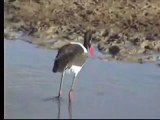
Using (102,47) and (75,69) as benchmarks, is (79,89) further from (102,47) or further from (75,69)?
(102,47)

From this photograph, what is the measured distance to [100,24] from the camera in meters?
2.01

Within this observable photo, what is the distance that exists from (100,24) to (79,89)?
30 cm

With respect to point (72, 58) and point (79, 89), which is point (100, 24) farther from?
point (79, 89)

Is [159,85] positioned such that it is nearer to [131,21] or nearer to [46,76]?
[131,21]

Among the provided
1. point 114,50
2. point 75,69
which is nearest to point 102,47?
point 114,50

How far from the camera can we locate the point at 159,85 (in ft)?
6.46

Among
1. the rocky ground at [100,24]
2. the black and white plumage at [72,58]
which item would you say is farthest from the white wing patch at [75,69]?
the rocky ground at [100,24]

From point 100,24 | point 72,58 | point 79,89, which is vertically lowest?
point 79,89

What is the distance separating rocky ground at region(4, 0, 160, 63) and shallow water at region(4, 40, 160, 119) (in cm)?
6

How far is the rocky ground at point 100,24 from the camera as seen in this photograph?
2.00m

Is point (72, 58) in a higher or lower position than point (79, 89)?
higher

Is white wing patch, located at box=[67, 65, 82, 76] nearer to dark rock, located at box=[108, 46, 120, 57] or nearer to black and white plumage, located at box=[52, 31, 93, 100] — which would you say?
black and white plumage, located at box=[52, 31, 93, 100]

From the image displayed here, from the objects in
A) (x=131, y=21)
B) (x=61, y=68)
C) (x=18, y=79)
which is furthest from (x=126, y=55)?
(x=18, y=79)

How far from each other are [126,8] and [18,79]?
570 mm
